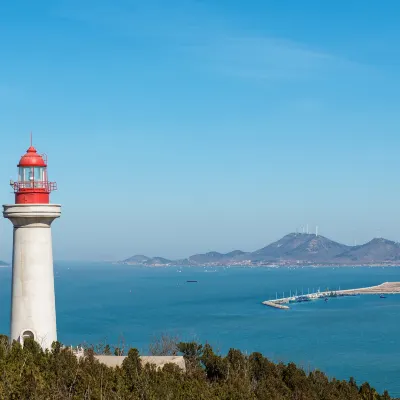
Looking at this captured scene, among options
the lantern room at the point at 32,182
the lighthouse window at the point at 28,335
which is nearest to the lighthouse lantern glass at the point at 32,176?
the lantern room at the point at 32,182

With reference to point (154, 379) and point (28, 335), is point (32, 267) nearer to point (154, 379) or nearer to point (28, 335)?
point (28, 335)

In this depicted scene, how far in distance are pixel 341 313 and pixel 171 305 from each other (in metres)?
21.0

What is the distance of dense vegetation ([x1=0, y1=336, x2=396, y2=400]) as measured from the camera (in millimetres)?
8469

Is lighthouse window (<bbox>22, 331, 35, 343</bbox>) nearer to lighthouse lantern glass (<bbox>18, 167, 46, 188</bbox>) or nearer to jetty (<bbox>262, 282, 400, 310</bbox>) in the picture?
lighthouse lantern glass (<bbox>18, 167, 46, 188</bbox>)

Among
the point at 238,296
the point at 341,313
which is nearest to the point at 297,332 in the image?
the point at 341,313

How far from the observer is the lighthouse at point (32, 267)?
35.3 ft

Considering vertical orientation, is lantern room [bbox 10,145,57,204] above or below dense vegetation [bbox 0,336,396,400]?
above

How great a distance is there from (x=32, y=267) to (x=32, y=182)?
59.7 inches

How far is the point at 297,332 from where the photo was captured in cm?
5256

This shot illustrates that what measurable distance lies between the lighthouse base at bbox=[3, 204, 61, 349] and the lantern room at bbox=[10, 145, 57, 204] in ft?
0.87

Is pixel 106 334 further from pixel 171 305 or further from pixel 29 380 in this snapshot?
pixel 29 380

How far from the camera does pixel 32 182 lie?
435 inches

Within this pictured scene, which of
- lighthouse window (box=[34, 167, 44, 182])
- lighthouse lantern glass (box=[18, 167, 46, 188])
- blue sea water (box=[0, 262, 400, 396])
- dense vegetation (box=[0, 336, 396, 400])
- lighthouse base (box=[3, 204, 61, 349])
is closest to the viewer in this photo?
dense vegetation (box=[0, 336, 396, 400])

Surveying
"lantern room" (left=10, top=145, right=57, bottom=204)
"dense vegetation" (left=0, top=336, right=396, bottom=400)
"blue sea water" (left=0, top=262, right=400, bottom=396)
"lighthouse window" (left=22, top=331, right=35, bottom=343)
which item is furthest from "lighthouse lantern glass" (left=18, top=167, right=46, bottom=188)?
"blue sea water" (left=0, top=262, right=400, bottom=396)
